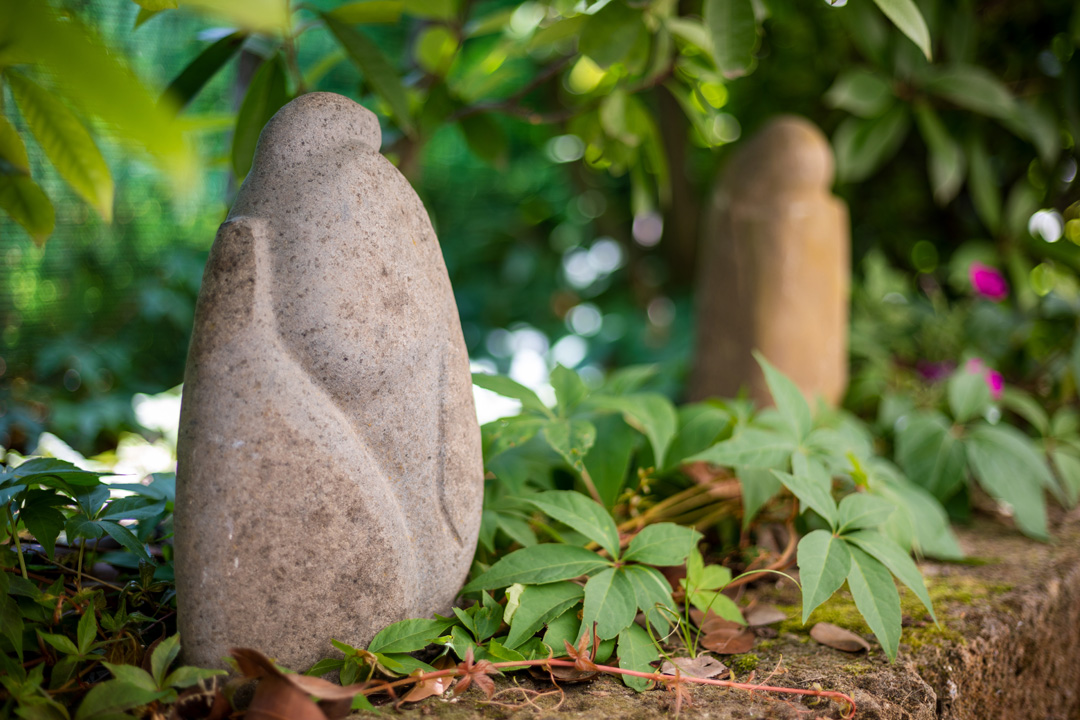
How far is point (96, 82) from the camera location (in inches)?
15.0

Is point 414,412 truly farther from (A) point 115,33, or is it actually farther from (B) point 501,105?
(A) point 115,33

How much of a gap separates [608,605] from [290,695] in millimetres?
406

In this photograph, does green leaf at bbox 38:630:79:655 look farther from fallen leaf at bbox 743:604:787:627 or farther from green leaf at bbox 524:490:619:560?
fallen leaf at bbox 743:604:787:627

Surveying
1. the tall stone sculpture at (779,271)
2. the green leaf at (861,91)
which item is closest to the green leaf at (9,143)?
the tall stone sculpture at (779,271)

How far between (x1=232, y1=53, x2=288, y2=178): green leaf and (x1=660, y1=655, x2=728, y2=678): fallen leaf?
1.09 metres

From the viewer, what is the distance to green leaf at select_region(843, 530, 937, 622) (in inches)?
39.7

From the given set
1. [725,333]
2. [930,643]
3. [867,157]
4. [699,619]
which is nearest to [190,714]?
[699,619]

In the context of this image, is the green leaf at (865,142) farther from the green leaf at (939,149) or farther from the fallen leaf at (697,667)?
the fallen leaf at (697,667)

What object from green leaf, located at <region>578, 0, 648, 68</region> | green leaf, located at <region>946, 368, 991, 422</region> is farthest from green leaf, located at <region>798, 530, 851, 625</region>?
green leaf, located at <region>946, 368, 991, 422</region>

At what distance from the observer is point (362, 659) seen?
886 mm

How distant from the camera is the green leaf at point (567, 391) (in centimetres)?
125

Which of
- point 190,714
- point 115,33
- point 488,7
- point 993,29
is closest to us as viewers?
point 190,714

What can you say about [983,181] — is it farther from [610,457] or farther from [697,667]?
[697,667]

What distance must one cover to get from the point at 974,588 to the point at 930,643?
0.33 meters
